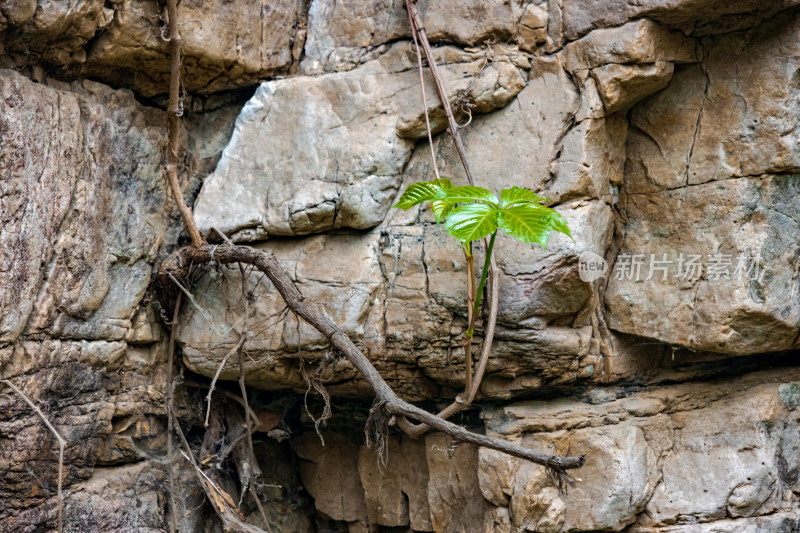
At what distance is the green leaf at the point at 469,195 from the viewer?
2536 millimetres

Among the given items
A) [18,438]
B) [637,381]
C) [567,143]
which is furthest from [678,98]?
[18,438]

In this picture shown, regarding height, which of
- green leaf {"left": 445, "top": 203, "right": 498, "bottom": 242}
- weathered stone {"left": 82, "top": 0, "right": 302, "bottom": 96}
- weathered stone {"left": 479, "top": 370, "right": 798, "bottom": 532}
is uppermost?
weathered stone {"left": 82, "top": 0, "right": 302, "bottom": 96}

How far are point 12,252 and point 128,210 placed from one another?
0.58 metres

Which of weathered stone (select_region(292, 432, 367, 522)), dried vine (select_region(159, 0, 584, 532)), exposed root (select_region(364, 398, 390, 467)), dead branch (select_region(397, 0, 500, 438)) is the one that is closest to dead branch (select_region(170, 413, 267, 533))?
Answer: dried vine (select_region(159, 0, 584, 532))

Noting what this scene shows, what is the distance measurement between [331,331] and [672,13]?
1.85m

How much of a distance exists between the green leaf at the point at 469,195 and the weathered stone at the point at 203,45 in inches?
53.6

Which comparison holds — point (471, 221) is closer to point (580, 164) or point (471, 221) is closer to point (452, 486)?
point (580, 164)

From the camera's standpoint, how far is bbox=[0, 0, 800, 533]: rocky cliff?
298cm

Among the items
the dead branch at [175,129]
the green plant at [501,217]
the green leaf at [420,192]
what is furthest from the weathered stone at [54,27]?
the green plant at [501,217]

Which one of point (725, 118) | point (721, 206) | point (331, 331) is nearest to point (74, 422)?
point (331, 331)

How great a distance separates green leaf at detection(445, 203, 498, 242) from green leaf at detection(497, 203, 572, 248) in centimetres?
4

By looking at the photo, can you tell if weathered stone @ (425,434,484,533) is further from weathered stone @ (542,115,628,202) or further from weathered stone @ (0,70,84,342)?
weathered stone @ (0,70,84,342)

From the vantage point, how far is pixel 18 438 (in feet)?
9.48

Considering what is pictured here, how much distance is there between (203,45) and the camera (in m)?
3.27
